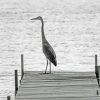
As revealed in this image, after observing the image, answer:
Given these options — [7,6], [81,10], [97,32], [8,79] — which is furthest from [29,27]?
[8,79]

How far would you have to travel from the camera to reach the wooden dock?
1000 cm

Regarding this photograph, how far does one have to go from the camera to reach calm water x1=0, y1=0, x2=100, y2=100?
2031cm

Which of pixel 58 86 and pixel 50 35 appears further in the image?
pixel 50 35

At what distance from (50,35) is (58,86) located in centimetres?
1745

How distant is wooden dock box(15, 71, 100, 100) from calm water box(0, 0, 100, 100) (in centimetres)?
360

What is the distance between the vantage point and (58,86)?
1094cm

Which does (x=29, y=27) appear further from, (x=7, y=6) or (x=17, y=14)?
(x=7, y=6)

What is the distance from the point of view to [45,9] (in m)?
39.8

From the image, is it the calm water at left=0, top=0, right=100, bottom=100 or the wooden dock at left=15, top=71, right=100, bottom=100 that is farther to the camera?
the calm water at left=0, top=0, right=100, bottom=100

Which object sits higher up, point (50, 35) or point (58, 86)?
point (50, 35)

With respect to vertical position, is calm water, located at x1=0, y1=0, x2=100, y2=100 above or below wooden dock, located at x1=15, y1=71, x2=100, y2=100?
above

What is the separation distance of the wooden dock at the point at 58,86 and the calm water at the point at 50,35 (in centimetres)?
360

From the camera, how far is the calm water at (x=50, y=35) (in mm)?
20312

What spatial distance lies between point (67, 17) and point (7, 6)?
7691 mm
